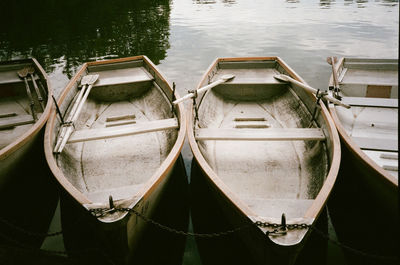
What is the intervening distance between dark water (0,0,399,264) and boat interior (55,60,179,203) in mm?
812

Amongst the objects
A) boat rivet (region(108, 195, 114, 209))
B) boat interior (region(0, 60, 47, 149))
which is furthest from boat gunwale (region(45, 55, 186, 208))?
boat interior (region(0, 60, 47, 149))

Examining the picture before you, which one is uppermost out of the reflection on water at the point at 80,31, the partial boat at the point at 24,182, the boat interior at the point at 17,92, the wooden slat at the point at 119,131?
the reflection on water at the point at 80,31

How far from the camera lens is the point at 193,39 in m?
14.3

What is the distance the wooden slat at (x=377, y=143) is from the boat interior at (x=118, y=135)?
288 cm

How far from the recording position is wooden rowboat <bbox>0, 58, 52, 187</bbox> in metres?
3.88

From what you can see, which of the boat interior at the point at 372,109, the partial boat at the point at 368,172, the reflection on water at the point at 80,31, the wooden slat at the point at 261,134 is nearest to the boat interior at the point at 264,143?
the wooden slat at the point at 261,134

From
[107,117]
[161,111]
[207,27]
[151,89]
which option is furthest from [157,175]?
[207,27]

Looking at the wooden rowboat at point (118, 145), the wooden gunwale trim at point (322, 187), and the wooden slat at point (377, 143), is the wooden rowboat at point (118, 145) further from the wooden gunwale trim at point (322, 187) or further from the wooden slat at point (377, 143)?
the wooden slat at point (377, 143)

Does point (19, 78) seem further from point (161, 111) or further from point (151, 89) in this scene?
point (161, 111)

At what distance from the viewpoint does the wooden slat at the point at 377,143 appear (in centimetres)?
414

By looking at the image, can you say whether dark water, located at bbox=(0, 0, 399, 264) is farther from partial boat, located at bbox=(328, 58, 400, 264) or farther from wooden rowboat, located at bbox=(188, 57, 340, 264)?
Answer: wooden rowboat, located at bbox=(188, 57, 340, 264)

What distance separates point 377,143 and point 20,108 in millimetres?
7006

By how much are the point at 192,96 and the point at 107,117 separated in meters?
2.17

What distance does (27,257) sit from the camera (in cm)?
322
